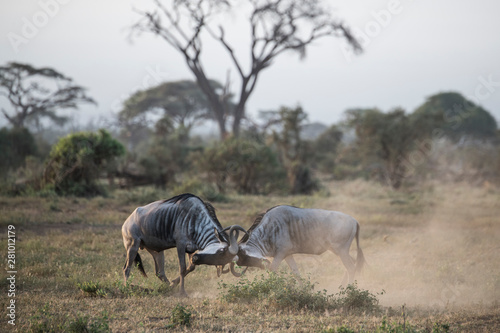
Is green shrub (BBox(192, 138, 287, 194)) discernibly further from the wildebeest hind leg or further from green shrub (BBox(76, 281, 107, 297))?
green shrub (BBox(76, 281, 107, 297))

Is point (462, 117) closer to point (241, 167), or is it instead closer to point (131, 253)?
point (241, 167)

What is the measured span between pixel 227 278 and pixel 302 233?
151 centimetres

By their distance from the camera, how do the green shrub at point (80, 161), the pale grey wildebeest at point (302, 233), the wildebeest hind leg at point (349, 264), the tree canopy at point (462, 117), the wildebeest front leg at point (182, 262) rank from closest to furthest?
1. the wildebeest front leg at point (182, 262)
2. the pale grey wildebeest at point (302, 233)
3. the wildebeest hind leg at point (349, 264)
4. the green shrub at point (80, 161)
5. the tree canopy at point (462, 117)

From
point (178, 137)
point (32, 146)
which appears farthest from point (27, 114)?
point (178, 137)

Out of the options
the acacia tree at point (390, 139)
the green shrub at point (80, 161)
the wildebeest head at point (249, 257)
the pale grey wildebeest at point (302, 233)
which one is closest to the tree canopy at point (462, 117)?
the acacia tree at point (390, 139)

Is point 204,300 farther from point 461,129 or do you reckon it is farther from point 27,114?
point 461,129

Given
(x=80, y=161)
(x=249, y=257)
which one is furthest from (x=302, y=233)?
(x=80, y=161)

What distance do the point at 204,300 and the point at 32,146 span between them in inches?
852

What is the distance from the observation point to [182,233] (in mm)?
6758

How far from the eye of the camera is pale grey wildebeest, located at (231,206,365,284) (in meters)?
7.31

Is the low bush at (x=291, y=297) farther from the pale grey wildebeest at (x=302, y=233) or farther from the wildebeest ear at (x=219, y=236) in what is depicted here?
the pale grey wildebeest at (x=302, y=233)

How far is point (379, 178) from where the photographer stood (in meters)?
26.7

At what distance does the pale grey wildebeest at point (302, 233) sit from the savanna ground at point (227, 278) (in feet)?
2.15

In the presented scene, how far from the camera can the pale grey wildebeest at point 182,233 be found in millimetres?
6484
